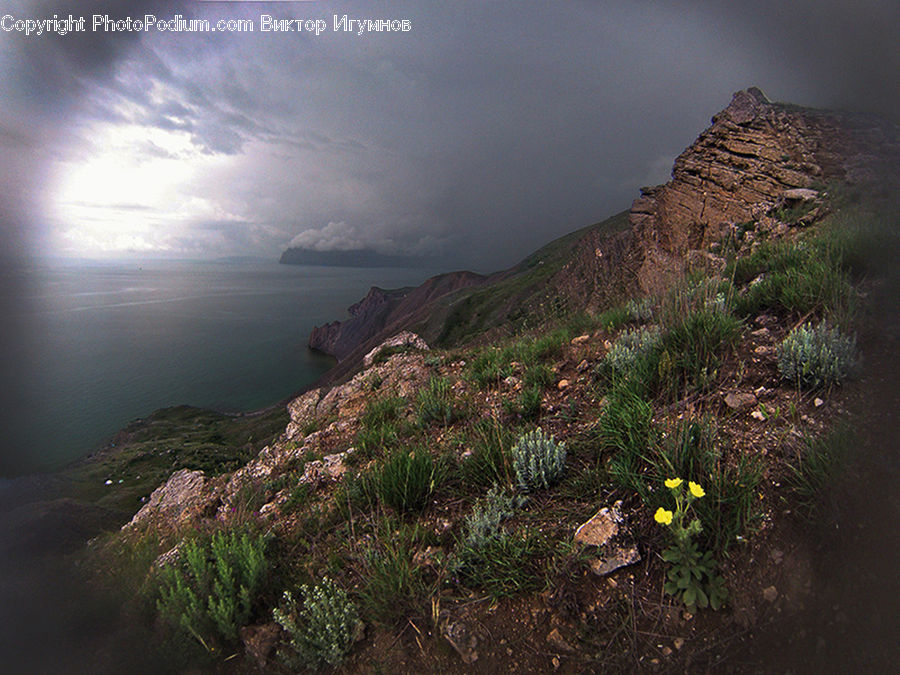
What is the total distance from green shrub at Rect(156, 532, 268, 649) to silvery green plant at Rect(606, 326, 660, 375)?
10.8 ft

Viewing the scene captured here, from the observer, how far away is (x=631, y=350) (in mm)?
3623

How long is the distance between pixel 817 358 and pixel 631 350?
136cm

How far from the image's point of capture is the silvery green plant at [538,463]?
2.47 m

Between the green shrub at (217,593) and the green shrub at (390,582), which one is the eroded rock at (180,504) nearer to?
the green shrub at (217,593)

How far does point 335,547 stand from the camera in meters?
2.60

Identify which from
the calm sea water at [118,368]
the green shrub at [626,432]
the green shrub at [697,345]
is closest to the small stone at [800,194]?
the green shrub at [697,345]

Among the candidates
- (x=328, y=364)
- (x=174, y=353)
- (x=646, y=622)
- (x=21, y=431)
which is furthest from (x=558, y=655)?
(x=174, y=353)

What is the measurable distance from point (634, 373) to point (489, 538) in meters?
1.97

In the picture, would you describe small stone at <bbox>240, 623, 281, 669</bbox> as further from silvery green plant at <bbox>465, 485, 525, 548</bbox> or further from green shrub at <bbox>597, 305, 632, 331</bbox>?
green shrub at <bbox>597, 305, 632, 331</bbox>

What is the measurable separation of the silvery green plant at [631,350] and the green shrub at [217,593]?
3.30 metres

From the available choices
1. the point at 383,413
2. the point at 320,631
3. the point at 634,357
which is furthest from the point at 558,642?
the point at 383,413

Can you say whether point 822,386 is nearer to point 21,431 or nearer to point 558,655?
point 558,655

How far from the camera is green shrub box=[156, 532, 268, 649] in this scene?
200 centimetres

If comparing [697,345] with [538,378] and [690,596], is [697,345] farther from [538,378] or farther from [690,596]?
[690,596]
